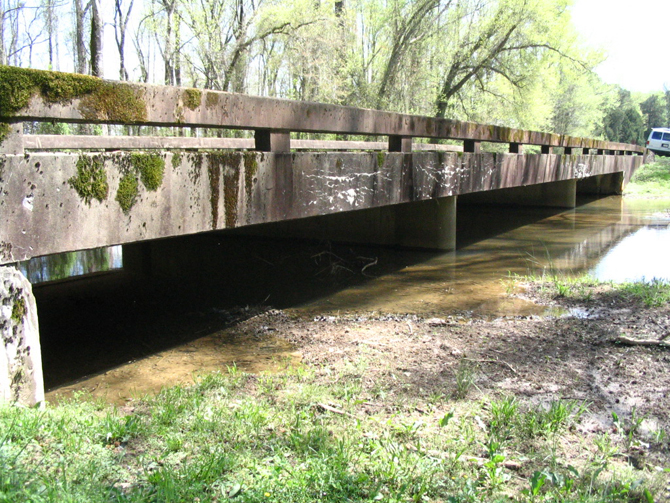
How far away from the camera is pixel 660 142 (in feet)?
129

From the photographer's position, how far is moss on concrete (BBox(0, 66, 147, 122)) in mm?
3047

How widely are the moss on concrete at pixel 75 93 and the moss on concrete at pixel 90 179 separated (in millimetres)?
253

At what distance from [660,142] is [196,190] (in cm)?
4226

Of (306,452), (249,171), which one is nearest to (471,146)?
(249,171)

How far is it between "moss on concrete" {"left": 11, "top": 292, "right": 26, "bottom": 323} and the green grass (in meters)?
21.8

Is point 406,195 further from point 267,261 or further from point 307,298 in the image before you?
point 267,261

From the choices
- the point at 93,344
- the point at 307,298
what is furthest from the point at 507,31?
the point at 93,344

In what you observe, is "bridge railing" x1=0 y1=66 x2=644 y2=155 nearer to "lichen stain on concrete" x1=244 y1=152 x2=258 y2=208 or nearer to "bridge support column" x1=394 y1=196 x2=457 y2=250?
"lichen stain on concrete" x1=244 y1=152 x2=258 y2=208

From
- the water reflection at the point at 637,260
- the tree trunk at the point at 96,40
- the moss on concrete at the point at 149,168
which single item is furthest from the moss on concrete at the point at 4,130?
the tree trunk at the point at 96,40

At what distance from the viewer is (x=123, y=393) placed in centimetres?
378

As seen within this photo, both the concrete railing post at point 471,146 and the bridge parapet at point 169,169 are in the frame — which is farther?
the concrete railing post at point 471,146

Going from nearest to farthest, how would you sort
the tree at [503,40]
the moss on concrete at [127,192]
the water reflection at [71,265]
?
the moss on concrete at [127,192], the water reflection at [71,265], the tree at [503,40]

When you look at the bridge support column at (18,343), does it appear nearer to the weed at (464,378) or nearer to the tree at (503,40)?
the weed at (464,378)

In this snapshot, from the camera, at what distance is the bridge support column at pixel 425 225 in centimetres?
914
